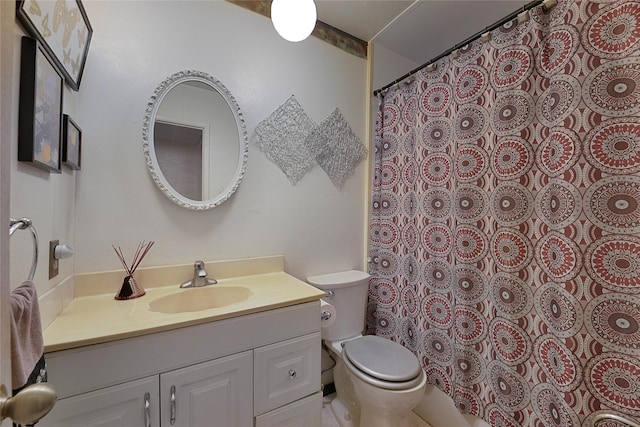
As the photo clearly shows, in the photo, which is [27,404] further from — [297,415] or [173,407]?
[297,415]

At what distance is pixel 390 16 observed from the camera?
1.61 m

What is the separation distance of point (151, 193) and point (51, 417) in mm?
831

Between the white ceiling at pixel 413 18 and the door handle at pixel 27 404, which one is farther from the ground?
the white ceiling at pixel 413 18

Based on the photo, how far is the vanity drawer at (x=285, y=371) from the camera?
993 mm

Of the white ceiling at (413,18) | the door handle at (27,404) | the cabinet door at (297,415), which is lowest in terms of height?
the cabinet door at (297,415)

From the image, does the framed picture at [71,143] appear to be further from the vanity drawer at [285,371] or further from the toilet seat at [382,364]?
the toilet seat at [382,364]

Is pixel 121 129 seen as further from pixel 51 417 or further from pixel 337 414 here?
pixel 337 414

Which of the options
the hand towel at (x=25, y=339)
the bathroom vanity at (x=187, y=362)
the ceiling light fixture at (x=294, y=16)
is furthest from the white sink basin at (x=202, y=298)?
the ceiling light fixture at (x=294, y=16)

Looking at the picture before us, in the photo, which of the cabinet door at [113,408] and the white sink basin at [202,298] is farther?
the white sink basin at [202,298]

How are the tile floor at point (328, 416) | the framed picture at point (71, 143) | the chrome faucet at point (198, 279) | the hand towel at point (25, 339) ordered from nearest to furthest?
the hand towel at point (25, 339), the framed picture at point (71, 143), the chrome faucet at point (198, 279), the tile floor at point (328, 416)

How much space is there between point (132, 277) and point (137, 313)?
0.85ft

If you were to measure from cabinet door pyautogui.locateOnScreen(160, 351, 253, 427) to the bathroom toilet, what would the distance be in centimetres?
55

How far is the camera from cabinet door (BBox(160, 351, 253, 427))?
84 centimetres

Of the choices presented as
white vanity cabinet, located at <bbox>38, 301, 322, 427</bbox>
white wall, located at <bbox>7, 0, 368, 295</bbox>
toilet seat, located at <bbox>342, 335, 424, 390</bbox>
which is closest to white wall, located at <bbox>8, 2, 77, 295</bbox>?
white wall, located at <bbox>7, 0, 368, 295</bbox>
